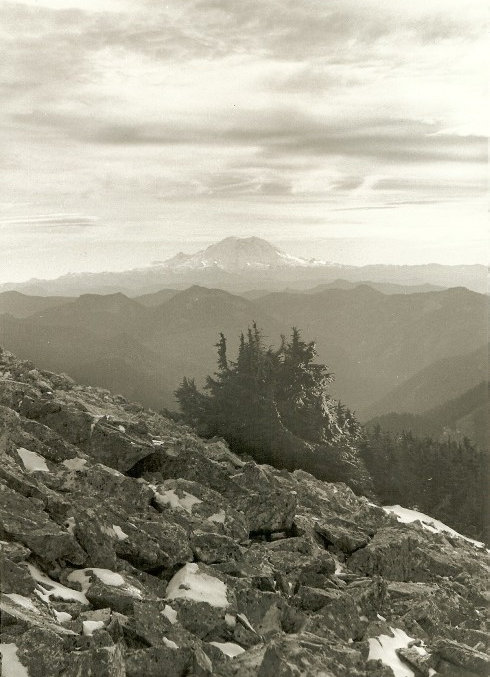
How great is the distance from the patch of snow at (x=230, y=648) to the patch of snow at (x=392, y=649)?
359 centimetres

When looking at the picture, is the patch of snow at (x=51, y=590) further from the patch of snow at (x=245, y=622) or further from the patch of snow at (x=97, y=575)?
the patch of snow at (x=245, y=622)

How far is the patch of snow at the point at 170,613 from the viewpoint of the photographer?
46.7 ft

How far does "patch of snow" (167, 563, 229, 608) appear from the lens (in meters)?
15.3

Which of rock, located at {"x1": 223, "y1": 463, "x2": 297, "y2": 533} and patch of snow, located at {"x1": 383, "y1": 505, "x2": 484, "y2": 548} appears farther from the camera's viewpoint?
patch of snow, located at {"x1": 383, "y1": 505, "x2": 484, "y2": 548}

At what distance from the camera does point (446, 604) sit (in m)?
19.8

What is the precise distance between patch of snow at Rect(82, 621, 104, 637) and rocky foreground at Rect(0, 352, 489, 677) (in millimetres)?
62

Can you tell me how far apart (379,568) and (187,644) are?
10358 mm

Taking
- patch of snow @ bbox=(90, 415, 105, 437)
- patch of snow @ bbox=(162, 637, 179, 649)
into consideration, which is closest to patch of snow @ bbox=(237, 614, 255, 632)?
patch of snow @ bbox=(162, 637, 179, 649)

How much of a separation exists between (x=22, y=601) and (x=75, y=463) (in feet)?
25.4

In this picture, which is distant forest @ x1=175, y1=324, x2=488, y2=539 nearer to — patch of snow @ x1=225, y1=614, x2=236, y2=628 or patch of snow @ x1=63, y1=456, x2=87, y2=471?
patch of snow @ x1=63, y1=456, x2=87, y2=471

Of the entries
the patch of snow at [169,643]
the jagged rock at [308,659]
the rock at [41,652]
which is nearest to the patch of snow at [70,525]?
the patch of snow at [169,643]

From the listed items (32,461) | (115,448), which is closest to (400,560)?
(115,448)

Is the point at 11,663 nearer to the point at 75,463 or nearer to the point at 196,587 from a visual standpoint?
the point at 196,587

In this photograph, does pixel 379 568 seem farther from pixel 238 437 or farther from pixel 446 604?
pixel 238 437
